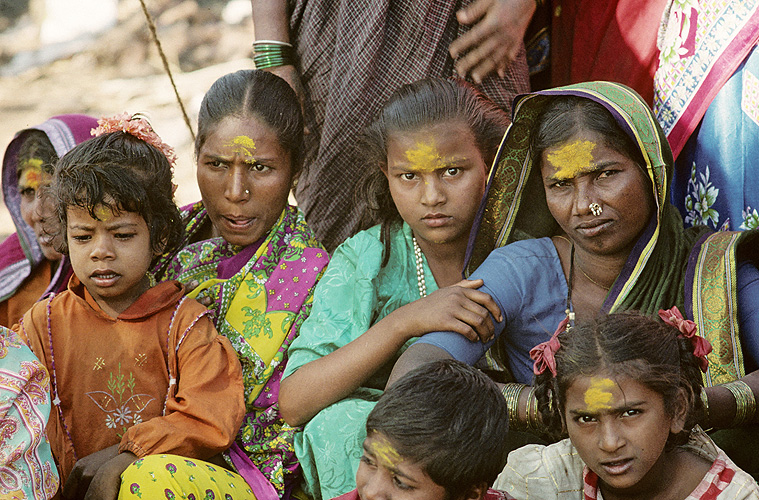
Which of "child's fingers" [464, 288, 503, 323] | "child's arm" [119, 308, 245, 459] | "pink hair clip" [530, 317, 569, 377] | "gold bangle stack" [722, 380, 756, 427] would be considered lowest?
"child's arm" [119, 308, 245, 459]

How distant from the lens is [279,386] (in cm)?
290

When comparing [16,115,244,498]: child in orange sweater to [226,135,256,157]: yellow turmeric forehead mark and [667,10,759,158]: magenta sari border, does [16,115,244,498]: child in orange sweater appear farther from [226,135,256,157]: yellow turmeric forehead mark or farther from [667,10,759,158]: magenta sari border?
[667,10,759,158]: magenta sari border

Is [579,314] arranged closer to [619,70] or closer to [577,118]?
[577,118]

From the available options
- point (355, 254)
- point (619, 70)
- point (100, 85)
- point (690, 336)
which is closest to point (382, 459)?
point (690, 336)

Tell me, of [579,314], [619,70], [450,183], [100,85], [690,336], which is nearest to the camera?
[690,336]

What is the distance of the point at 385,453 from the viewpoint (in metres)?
2.08

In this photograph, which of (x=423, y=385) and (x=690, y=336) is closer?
(x=423, y=385)

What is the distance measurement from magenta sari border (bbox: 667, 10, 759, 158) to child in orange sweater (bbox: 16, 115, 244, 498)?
1.72m

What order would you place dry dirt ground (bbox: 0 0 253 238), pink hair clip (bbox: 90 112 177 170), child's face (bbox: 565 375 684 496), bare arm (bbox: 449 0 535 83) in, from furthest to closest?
1. dry dirt ground (bbox: 0 0 253 238)
2. bare arm (bbox: 449 0 535 83)
3. pink hair clip (bbox: 90 112 177 170)
4. child's face (bbox: 565 375 684 496)

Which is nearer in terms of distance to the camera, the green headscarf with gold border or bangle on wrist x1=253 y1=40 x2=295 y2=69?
the green headscarf with gold border

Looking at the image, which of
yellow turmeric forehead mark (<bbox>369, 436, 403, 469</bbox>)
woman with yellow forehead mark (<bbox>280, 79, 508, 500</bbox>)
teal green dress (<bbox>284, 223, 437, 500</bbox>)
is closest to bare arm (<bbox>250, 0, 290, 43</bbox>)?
woman with yellow forehead mark (<bbox>280, 79, 508, 500</bbox>)

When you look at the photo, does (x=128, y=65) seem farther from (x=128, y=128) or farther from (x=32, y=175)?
(x=128, y=128)

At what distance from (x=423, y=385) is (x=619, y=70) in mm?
1838

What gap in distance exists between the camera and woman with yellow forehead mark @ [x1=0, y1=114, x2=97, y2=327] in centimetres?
352
